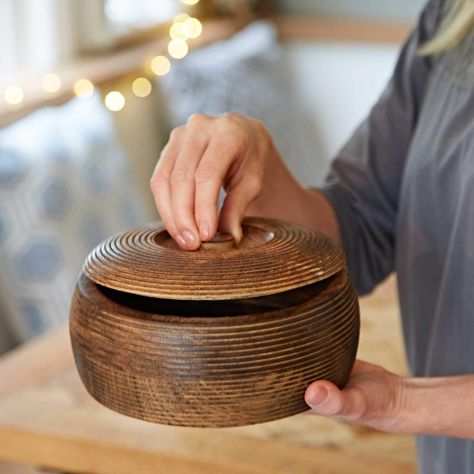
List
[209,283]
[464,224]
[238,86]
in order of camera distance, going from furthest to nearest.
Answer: [238,86] → [464,224] → [209,283]

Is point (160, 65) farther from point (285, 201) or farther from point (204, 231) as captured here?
point (204, 231)

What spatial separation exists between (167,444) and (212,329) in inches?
21.7

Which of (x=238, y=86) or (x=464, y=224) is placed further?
(x=238, y=86)

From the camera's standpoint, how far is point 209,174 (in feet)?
2.94

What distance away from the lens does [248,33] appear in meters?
3.68

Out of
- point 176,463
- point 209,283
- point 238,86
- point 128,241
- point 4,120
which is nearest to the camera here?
point 209,283

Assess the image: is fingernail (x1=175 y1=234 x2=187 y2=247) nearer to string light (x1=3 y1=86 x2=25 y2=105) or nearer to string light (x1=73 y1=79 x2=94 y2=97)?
string light (x1=3 y1=86 x2=25 y2=105)

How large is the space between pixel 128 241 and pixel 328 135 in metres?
3.10

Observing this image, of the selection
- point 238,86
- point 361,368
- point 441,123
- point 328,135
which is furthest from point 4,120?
point 328,135

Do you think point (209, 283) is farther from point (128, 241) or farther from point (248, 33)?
point (248, 33)

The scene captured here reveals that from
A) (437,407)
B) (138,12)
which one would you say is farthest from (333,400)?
(138,12)

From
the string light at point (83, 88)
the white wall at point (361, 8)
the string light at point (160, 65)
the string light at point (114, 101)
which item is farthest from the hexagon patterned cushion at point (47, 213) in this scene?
the white wall at point (361, 8)

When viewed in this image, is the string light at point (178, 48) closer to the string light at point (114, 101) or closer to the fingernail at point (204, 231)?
the string light at point (114, 101)

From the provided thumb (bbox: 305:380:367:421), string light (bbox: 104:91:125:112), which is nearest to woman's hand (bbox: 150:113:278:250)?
thumb (bbox: 305:380:367:421)
